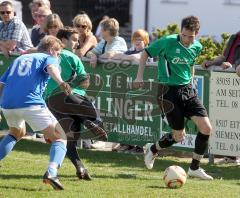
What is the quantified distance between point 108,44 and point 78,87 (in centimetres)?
236

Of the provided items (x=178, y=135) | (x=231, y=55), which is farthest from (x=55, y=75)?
(x=231, y=55)

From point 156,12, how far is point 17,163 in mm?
16973

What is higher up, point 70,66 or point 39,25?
point 70,66

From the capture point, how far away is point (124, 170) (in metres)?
11.6

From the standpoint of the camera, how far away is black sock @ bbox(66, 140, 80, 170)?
10.7 meters

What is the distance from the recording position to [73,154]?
10.8 m

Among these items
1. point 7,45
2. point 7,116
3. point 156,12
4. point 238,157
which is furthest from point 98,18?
point 7,116

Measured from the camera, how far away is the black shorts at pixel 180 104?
1093 cm

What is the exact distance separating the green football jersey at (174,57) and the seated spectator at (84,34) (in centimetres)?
245

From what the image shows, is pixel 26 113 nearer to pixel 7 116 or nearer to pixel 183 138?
pixel 7 116

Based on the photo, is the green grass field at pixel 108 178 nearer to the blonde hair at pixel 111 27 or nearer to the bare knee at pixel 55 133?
the bare knee at pixel 55 133

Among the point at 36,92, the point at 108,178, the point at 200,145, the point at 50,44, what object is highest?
the point at 50,44

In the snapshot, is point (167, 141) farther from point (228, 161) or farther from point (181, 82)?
point (228, 161)

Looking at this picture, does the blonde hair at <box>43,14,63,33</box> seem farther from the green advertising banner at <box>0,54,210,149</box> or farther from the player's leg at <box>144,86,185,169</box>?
the player's leg at <box>144,86,185,169</box>
